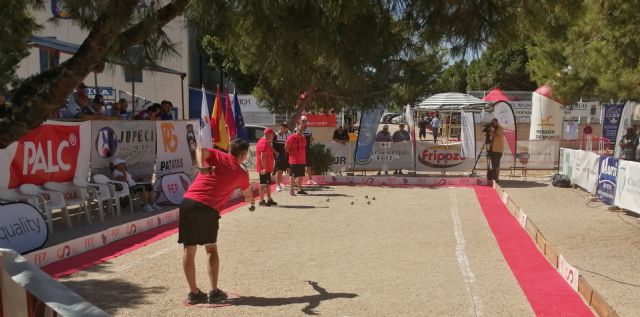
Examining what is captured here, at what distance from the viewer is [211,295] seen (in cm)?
561

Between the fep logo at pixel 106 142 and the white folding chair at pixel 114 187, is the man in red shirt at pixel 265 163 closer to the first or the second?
the white folding chair at pixel 114 187

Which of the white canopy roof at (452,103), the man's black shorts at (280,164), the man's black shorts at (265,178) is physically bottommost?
the man's black shorts at (265,178)

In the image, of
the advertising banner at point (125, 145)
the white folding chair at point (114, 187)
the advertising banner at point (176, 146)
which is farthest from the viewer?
the advertising banner at point (176, 146)

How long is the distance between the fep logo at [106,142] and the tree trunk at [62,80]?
727 cm

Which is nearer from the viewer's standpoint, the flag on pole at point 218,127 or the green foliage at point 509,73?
the flag on pole at point 218,127

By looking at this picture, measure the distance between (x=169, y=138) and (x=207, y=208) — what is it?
7819mm

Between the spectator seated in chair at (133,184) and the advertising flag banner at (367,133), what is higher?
the advertising flag banner at (367,133)

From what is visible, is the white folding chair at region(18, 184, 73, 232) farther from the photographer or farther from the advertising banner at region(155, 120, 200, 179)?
the photographer

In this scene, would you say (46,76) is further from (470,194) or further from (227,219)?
(470,194)

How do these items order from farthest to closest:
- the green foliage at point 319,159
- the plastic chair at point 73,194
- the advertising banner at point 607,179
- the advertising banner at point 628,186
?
the green foliage at point 319,159 < the advertising banner at point 607,179 < the advertising banner at point 628,186 < the plastic chair at point 73,194

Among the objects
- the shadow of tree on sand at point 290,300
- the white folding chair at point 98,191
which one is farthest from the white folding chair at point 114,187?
the shadow of tree on sand at point 290,300

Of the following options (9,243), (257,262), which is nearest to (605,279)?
(257,262)

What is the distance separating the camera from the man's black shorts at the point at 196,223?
546cm

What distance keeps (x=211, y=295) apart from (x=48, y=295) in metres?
2.62
